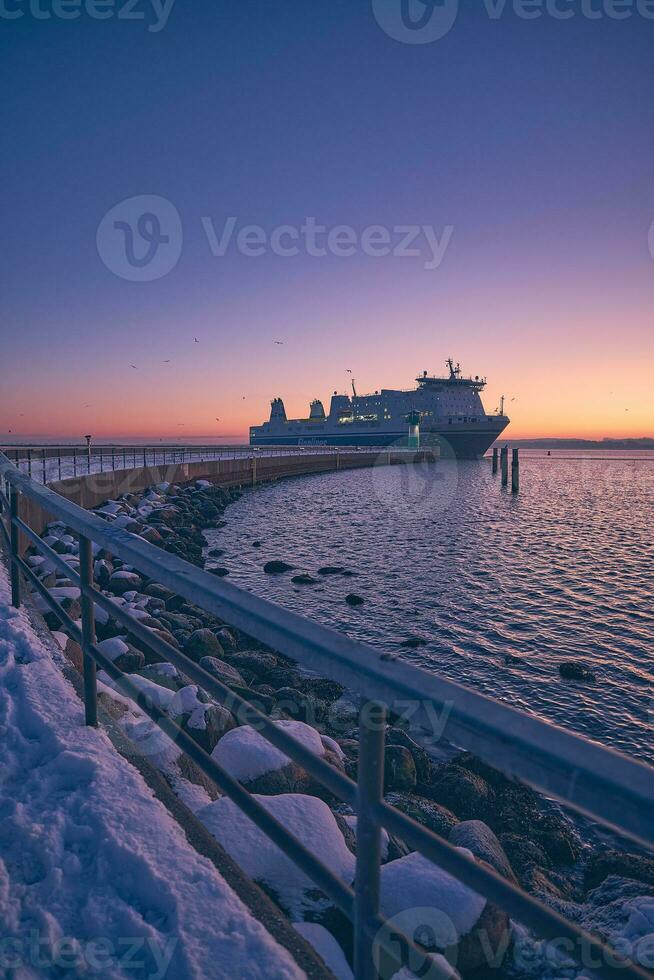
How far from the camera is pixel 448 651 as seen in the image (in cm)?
935

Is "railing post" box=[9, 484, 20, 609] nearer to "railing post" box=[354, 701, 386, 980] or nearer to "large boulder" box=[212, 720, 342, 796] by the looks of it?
"large boulder" box=[212, 720, 342, 796]

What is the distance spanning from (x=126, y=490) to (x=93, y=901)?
2019 centimetres

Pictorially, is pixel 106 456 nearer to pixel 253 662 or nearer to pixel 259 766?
pixel 253 662

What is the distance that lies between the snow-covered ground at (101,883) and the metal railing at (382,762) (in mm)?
429

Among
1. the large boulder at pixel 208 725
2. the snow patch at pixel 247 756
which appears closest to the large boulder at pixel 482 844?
the snow patch at pixel 247 756

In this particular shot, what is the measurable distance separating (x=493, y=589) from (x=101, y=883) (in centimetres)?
1287

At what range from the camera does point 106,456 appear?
32969 millimetres

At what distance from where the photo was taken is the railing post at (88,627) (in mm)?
2398

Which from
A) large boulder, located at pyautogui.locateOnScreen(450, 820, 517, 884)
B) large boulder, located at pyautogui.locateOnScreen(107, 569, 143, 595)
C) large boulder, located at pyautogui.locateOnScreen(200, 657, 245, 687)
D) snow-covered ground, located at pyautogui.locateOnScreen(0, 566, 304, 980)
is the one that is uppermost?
snow-covered ground, located at pyautogui.locateOnScreen(0, 566, 304, 980)

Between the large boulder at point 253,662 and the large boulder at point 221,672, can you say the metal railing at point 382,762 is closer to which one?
the large boulder at point 221,672

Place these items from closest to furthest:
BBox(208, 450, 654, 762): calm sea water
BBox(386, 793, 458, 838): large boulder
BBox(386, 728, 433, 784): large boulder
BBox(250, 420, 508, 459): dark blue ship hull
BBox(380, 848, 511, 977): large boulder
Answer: BBox(380, 848, 511, 977): large boulder < BBox(386, 793, 458, 838): large boulder < BBox(386, 728, 433, 784): large boulder < BBox(208, 450, 654, 762): calm sea water < BBox(250, 420, 508, 459): dark blue ship hull

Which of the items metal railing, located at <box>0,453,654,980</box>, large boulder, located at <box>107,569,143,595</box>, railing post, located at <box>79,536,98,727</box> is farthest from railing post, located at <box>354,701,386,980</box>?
large boulder, located at <box>107,569,143,595</box>

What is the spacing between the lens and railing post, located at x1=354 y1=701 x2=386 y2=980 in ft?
3.51

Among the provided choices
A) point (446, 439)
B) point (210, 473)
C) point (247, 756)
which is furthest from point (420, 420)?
point (247, 756)
